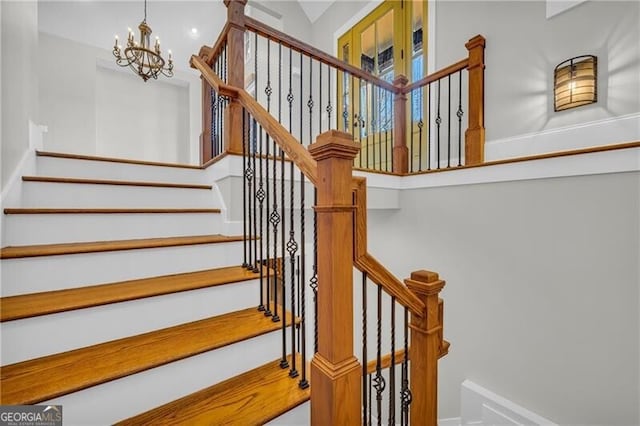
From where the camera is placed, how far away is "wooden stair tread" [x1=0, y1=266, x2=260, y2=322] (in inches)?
42.7

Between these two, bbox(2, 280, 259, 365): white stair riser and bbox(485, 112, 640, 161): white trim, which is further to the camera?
bbox(485, 112, 640, 161): white trim

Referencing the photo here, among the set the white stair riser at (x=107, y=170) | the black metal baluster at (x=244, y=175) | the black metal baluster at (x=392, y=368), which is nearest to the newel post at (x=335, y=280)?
the black metal baluster at (x=392, y=368)

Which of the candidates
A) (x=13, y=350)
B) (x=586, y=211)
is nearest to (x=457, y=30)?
(x=586, y=211)

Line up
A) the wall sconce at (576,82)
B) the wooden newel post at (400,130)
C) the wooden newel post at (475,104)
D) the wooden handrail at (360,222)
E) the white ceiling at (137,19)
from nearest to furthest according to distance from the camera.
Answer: the wooden handrail at (360,222)
the wall sconce at (576,82)
the wooden newel post at (475,104)
the wooden newel post at (400,130)
the white ceiling at (137,19)

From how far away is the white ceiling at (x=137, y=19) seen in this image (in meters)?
4.16

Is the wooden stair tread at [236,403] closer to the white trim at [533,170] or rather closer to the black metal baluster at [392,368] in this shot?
the black metal baluster at [392,368]

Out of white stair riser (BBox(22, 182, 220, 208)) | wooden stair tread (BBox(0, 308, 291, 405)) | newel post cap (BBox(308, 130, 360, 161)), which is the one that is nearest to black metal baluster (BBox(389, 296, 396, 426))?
wooden stair tread (BBox(0, 308, 291, 405))

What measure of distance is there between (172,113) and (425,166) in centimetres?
466

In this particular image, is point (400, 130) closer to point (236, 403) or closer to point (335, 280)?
point (335, 280)

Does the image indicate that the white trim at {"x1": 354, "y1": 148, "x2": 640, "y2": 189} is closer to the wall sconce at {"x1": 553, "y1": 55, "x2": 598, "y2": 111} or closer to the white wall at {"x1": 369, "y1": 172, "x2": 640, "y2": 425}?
the white wall at {"x1": 369, "y1": 172, "x2": 640, "y2": 425}

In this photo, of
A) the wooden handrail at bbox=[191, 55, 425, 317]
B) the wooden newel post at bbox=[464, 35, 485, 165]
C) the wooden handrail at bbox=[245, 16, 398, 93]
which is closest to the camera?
the wooden handrail at bbox=[191, 55, 425, 317]


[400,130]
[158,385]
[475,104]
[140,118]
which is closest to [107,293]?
[158,385]

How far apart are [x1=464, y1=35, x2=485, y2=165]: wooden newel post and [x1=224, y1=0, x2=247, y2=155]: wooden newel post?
1.88 meters

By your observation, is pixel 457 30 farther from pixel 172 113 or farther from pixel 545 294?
pixel 172 113
